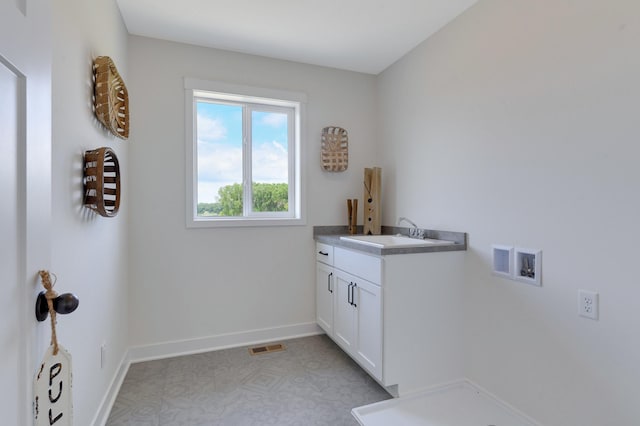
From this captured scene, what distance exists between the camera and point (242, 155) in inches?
117

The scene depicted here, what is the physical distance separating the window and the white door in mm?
2009

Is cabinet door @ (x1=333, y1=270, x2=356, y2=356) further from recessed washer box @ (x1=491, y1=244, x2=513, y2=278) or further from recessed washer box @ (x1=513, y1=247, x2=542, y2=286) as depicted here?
recessed washer box @ (x1=513, y1=247, x2=542, y2=286)

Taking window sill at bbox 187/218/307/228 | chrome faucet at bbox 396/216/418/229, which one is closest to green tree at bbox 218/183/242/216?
window sill at bbox 187/218/307/228

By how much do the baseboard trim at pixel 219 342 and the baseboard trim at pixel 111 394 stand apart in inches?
5.5

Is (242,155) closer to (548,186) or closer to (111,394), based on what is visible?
(111,394)

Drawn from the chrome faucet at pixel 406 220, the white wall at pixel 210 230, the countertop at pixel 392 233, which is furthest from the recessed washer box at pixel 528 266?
the white wall at pixel 210 230

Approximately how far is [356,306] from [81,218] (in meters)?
1.72

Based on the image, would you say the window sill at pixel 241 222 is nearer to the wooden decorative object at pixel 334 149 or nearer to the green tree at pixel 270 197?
the green tree at pixel 270 197

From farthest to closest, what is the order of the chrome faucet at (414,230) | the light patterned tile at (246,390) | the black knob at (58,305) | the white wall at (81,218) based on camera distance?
1. the chrome faucet at (414,230)
2. the light patterned tile at (246,390)
3. the white wall at (81,218)
4. the black knob at (58,305)

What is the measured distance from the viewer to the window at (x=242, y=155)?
2789 mm

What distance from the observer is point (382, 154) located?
3.22 m

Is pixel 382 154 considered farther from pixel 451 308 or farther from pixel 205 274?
pixel 205 274

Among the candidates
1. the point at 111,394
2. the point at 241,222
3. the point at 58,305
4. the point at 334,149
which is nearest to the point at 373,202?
the point at 334,149

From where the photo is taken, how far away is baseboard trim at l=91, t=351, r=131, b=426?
176 cm
